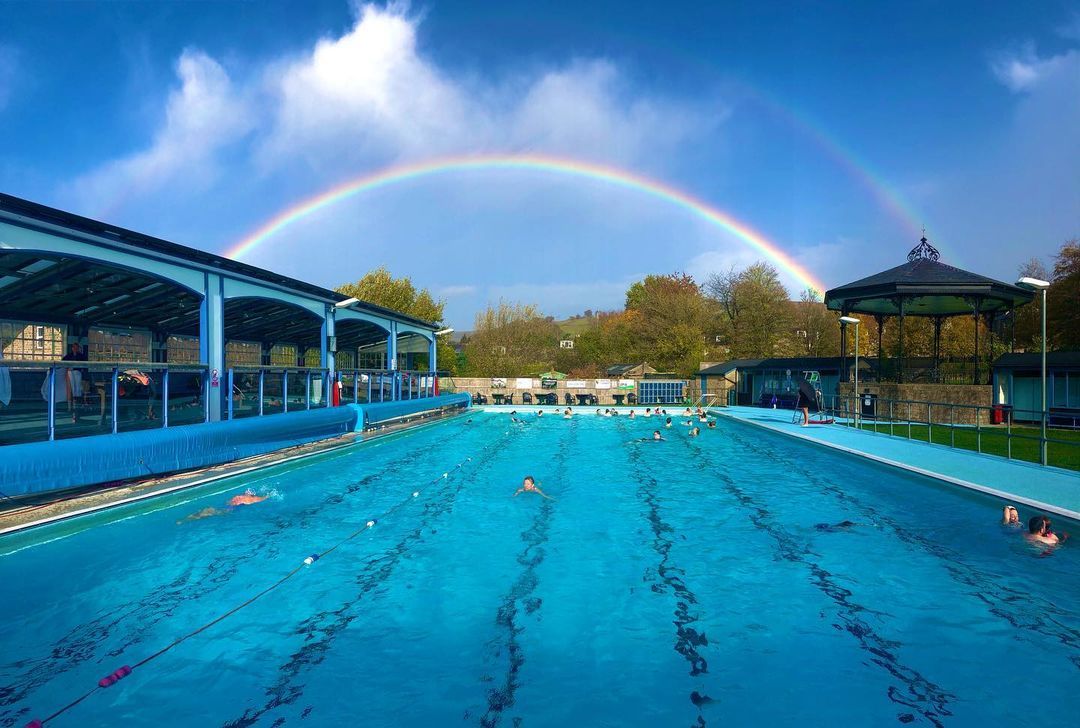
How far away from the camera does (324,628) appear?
6.01m

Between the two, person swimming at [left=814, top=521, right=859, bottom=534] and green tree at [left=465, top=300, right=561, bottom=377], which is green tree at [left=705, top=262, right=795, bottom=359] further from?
person swimming at [left=814, top=521, right=859, bottom=534]

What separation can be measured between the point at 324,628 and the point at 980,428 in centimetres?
1722

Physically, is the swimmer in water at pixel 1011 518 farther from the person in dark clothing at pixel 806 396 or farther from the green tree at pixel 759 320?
the green tree at pixel 759 320

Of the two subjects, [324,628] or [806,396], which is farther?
[806,396]

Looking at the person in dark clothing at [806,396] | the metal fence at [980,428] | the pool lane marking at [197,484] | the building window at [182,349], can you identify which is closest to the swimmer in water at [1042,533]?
the metal fence at [980,428]

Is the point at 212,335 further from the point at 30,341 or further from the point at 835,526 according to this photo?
the point at 835,526

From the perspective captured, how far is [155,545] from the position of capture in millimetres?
8148

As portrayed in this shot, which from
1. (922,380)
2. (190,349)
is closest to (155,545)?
(190,349)

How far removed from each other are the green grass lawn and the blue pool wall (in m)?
15.9

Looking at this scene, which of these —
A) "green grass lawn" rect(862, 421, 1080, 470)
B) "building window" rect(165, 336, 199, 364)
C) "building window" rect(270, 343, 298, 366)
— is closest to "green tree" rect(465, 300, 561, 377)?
"building window" rect(270, 343, 298, 366)

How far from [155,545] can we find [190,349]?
21.7 metres

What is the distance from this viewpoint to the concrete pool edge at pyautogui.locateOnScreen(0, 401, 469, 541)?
832 cm

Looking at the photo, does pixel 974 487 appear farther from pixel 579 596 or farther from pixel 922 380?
pixel 922 380

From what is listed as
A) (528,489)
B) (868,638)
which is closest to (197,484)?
(528,489)
